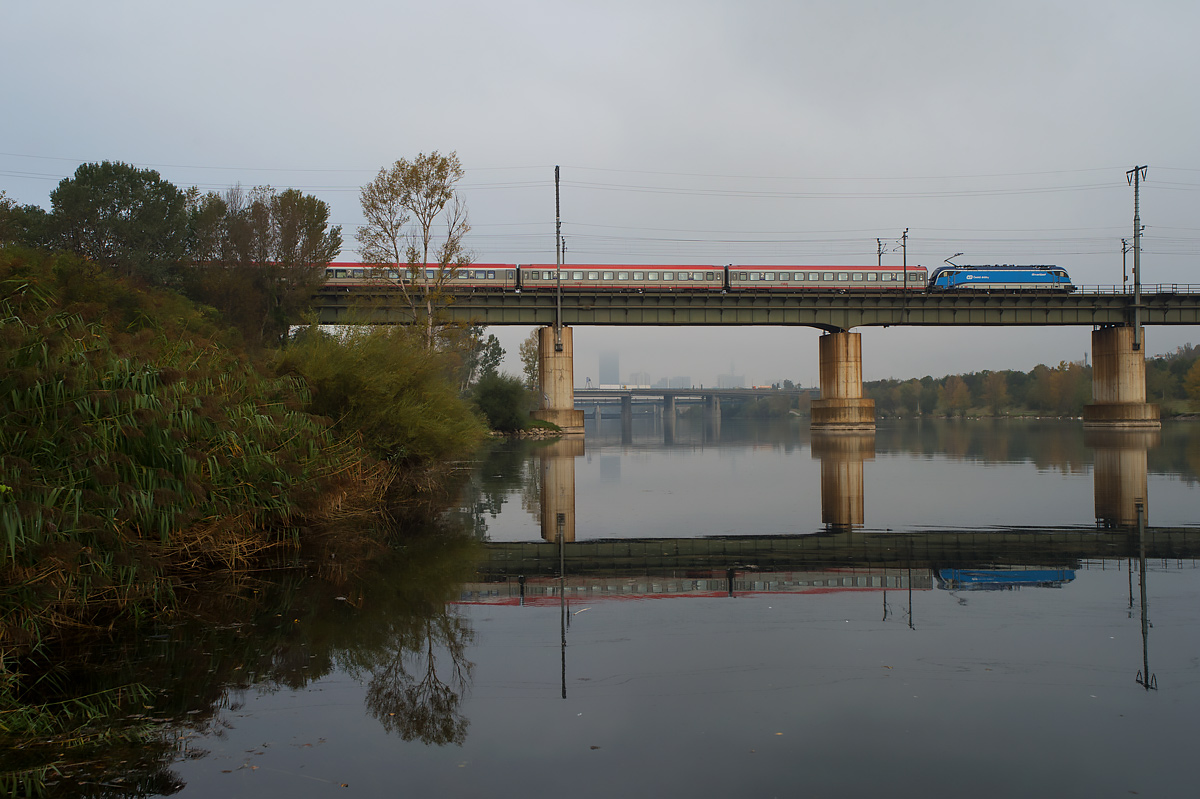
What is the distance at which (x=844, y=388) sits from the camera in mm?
57719

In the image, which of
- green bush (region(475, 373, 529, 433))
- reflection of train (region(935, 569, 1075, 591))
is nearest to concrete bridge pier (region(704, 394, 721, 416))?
green bush (region(475, 373, 529, 433))

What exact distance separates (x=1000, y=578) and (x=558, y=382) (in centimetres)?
4770

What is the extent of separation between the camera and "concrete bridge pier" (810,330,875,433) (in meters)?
56.9

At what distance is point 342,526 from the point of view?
1270 cm

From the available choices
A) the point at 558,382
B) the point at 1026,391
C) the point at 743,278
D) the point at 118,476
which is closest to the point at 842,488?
the point at 118,476

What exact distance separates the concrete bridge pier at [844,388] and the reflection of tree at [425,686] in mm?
53238

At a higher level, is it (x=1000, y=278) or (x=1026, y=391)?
(x=1000, y=278)

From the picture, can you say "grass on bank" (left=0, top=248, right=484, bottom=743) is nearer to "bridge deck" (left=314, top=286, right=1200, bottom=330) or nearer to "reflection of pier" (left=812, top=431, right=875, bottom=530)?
"reflection of pier" (left=812, top=431, right=875, bottom=530)

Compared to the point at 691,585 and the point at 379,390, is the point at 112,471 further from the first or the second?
the point at 379,390

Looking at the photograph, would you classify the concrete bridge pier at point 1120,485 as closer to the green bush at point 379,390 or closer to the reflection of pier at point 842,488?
the reflection of pier at point 842,488

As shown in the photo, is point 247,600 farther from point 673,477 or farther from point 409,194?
point 409,194

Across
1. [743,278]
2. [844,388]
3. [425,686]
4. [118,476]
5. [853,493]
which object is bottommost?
[425,686]

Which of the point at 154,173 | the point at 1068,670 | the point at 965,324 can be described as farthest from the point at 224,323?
the point at 965,324

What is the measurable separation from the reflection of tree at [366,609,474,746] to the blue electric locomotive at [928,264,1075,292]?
A: 188 feet
